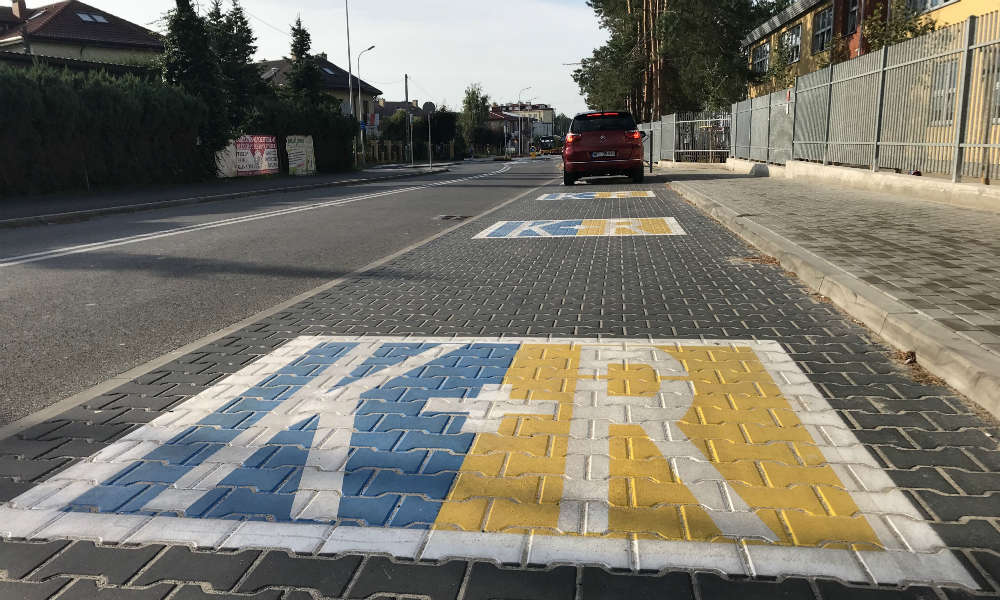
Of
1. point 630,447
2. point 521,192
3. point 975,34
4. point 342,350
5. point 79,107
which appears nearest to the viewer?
point 630,447

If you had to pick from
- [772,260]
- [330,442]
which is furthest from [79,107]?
[330,442]

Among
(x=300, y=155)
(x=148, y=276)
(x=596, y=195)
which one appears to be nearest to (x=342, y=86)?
(x=300, y=155)

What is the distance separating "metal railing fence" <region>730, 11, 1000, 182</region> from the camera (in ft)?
33.7

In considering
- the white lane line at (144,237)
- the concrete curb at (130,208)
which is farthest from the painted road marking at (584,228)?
the concrete curb at (130,208)

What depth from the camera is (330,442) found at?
3.29 metres

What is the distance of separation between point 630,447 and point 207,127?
30.2m

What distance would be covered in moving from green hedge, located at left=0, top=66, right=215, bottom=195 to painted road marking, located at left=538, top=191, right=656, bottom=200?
14.9 metres

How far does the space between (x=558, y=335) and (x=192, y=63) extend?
1209 inches

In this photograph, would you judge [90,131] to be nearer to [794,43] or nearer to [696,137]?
[696,137]

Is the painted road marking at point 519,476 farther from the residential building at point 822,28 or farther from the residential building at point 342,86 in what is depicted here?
the residential building at point 342,86

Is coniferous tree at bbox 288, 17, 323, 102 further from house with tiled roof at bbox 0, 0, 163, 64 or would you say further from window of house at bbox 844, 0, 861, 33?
window of house at bbox 844, 0, 861, 33

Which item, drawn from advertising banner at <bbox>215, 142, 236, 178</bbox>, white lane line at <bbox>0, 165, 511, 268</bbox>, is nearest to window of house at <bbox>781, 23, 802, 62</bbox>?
white lane line at <bbox>0, 165, 511, 268</bbox>

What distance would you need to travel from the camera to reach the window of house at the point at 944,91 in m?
11.0

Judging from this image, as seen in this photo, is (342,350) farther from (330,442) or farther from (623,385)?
(623,385)
